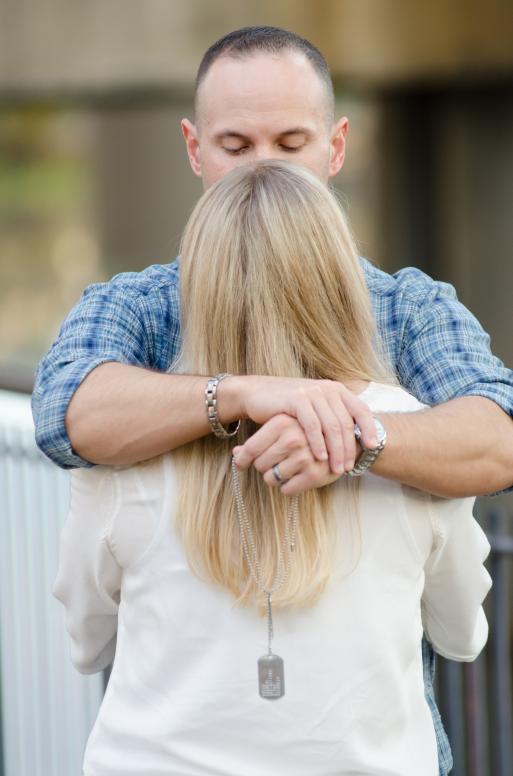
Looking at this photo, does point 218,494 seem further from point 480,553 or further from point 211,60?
point 211,60

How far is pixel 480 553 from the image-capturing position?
1.92 m

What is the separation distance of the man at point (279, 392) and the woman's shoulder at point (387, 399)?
0.07 feet

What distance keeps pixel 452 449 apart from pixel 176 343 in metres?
0.61

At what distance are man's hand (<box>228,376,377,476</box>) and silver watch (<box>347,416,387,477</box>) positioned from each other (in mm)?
13

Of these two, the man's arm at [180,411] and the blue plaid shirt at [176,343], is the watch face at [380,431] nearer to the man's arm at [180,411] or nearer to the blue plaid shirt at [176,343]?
the man's arm at [180,411]

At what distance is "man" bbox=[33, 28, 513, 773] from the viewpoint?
1.71 meters

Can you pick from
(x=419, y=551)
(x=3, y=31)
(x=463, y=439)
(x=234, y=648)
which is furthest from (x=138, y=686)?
(x=3, y=31)

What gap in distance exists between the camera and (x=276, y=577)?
5.65 ft

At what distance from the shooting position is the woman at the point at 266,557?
1738 millimetres

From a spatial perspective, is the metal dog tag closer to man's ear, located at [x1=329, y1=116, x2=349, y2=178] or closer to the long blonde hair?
the long blonde hair

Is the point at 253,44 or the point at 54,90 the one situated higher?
the point at 54,90

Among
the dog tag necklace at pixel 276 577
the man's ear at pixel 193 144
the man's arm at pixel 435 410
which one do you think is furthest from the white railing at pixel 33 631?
the dog tag necklace at pixel 276 577

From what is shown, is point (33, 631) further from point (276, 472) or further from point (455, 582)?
point (276, 472)

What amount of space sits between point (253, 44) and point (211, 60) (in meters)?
0.10
